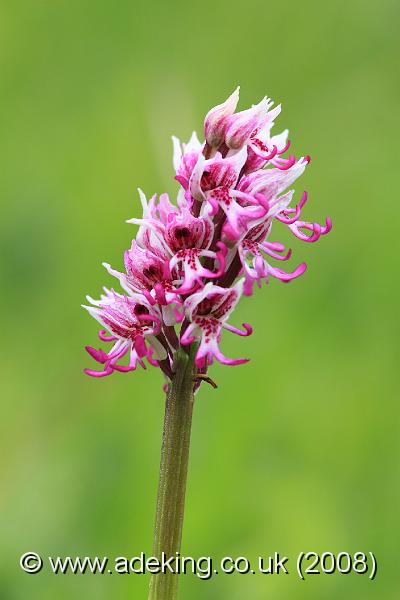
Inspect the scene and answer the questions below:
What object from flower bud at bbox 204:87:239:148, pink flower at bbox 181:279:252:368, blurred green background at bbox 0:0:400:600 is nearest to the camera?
pink flower at bbox 181:279:252:368

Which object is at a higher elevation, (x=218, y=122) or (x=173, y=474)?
(x=218, y=122)

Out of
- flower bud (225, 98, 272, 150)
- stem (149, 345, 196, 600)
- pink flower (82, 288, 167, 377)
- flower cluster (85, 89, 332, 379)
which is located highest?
flower bud (225, 98, 272, 150)

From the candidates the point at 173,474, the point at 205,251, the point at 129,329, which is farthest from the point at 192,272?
the point at 173,474

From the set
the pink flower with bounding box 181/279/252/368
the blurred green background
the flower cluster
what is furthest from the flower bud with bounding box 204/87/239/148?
the blurred green background

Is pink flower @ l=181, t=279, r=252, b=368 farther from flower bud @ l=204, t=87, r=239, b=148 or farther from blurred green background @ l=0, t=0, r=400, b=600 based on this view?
blurred green background @ l=0, t=0, r=400, b=600

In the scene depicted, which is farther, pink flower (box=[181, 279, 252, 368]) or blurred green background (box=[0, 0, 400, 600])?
blurred green background (box=[0, 0, 400, 600])

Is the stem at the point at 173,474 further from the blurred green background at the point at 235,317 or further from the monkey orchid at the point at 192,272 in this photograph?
the blurred green background at the point at 235,317

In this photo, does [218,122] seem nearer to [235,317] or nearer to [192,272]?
[192,272]

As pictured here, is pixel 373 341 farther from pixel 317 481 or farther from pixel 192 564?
pixel 192 564
